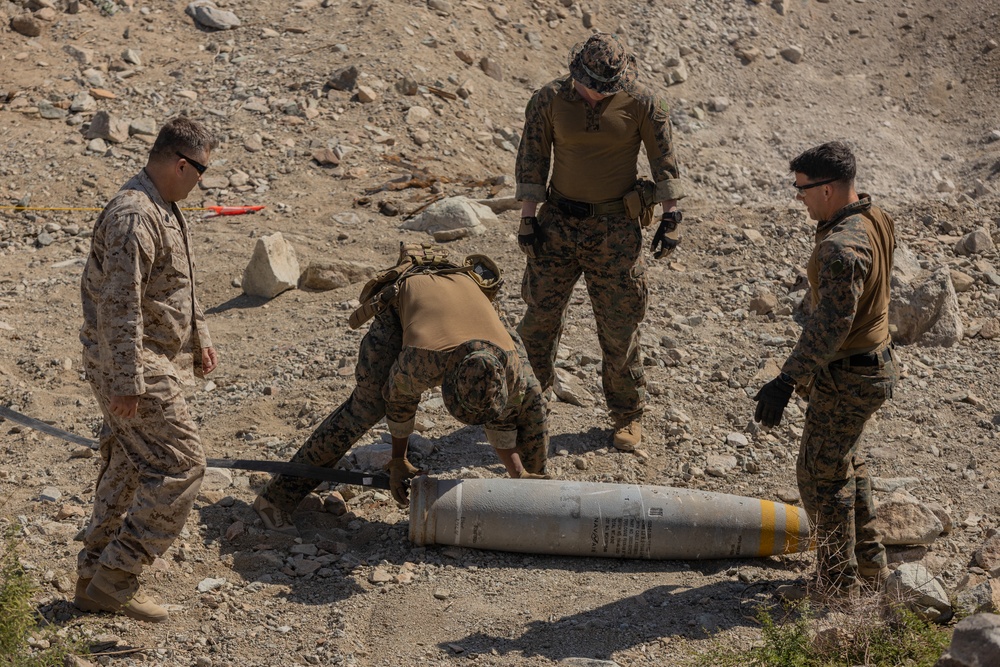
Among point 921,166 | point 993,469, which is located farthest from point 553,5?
point 993,469

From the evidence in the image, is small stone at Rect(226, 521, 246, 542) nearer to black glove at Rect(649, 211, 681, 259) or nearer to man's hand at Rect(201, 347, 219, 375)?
man's hand at Rect(201, 347, 219, 375)

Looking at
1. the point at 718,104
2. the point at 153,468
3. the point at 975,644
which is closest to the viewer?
the point at 975,644

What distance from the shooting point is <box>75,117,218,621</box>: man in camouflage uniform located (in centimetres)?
385

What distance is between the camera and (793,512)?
4949 millimetres

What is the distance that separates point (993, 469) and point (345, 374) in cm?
386

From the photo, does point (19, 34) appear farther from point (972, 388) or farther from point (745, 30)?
point (972, 388)

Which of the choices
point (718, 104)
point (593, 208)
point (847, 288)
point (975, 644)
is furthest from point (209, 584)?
point (718, 104)

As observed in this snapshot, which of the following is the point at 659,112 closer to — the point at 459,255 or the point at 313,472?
the point at 313,472

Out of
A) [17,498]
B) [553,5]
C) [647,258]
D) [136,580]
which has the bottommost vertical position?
[17,498]

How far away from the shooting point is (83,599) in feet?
14.1

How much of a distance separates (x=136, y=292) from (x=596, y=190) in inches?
105

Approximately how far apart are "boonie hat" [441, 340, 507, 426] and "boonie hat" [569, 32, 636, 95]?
5.42 feet

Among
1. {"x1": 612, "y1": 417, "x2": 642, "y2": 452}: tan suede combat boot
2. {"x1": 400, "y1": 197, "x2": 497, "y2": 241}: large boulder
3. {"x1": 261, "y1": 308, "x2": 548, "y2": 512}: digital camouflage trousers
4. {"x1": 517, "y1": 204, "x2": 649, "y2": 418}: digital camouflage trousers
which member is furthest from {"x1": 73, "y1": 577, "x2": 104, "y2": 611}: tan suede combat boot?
{"x1": 400, "y1": 197, "x2": 497, "y2": 241}: large boulder

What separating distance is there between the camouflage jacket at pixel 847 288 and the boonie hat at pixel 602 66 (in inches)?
Result: 61.5
